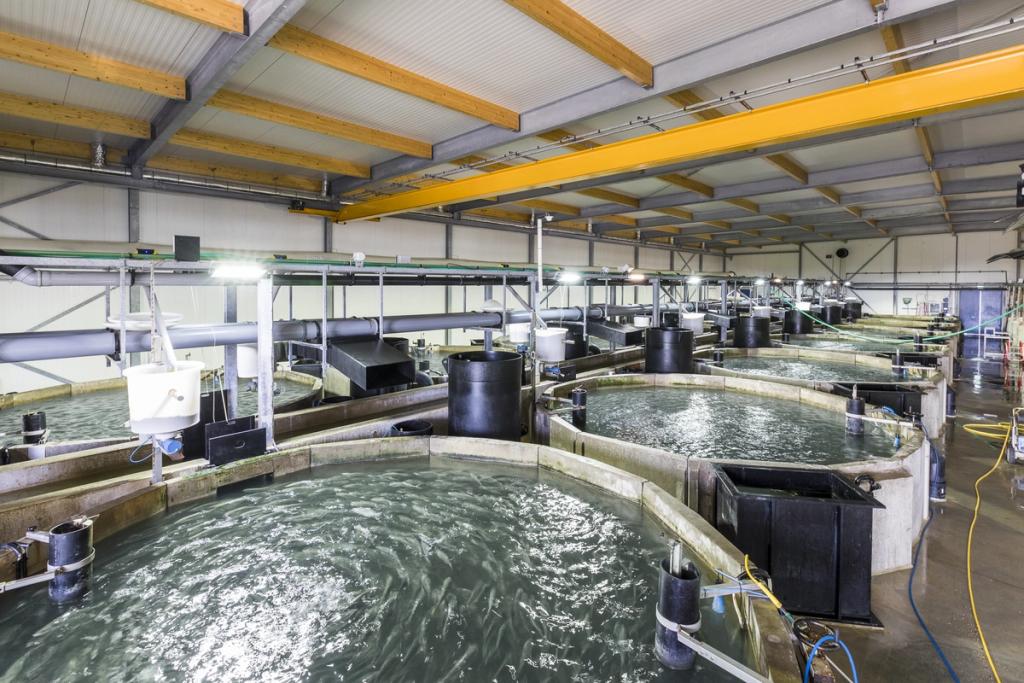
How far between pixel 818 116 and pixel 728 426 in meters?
3.10

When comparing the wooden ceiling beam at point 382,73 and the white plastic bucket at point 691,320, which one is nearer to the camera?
the wooden ceiling beam at point 382,73

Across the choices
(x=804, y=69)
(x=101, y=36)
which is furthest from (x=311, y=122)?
(x=804, y=69)

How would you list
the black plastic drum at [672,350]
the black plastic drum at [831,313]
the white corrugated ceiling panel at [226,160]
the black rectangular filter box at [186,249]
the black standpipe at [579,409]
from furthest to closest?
the black plastic drum at [831,313] < the black plastic drum at [672,350] < the white corrugated ceiling panel at [226,160] < the black standpipe at [579,409] < the black rectangular filter box at [186,249]

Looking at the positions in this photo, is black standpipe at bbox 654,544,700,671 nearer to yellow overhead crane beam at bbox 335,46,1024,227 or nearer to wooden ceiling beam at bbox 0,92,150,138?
yellow overhead crane beam at bbox 335,46,1024,227

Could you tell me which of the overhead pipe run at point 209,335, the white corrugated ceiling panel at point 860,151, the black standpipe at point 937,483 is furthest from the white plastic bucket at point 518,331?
the black standpipe at point 937,483

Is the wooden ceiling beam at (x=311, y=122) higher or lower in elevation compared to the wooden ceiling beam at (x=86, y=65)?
higher

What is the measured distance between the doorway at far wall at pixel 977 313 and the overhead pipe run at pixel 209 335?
1827 cm

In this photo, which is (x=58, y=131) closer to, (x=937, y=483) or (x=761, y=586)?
(x=761, y=586)

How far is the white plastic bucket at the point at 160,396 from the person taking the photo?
94.7 inches

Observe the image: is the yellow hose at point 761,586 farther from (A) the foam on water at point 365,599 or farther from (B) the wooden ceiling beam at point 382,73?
(B) the wooden ceiling beam at point 382,73

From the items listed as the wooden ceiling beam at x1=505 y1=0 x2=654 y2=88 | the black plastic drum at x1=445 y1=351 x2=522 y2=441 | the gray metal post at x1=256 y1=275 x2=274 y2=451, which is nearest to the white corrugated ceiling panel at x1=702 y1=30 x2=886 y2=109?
the wooden ceiling beam at x1=505 y1=0 x2=654 y2=88

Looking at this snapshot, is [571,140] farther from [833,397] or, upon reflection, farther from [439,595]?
[439,595]

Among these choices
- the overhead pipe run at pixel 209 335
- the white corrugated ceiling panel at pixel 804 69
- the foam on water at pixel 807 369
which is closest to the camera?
the overhead pipe run at pixel 209 335

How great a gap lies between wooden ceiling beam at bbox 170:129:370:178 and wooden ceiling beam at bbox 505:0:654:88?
14.4 feet
